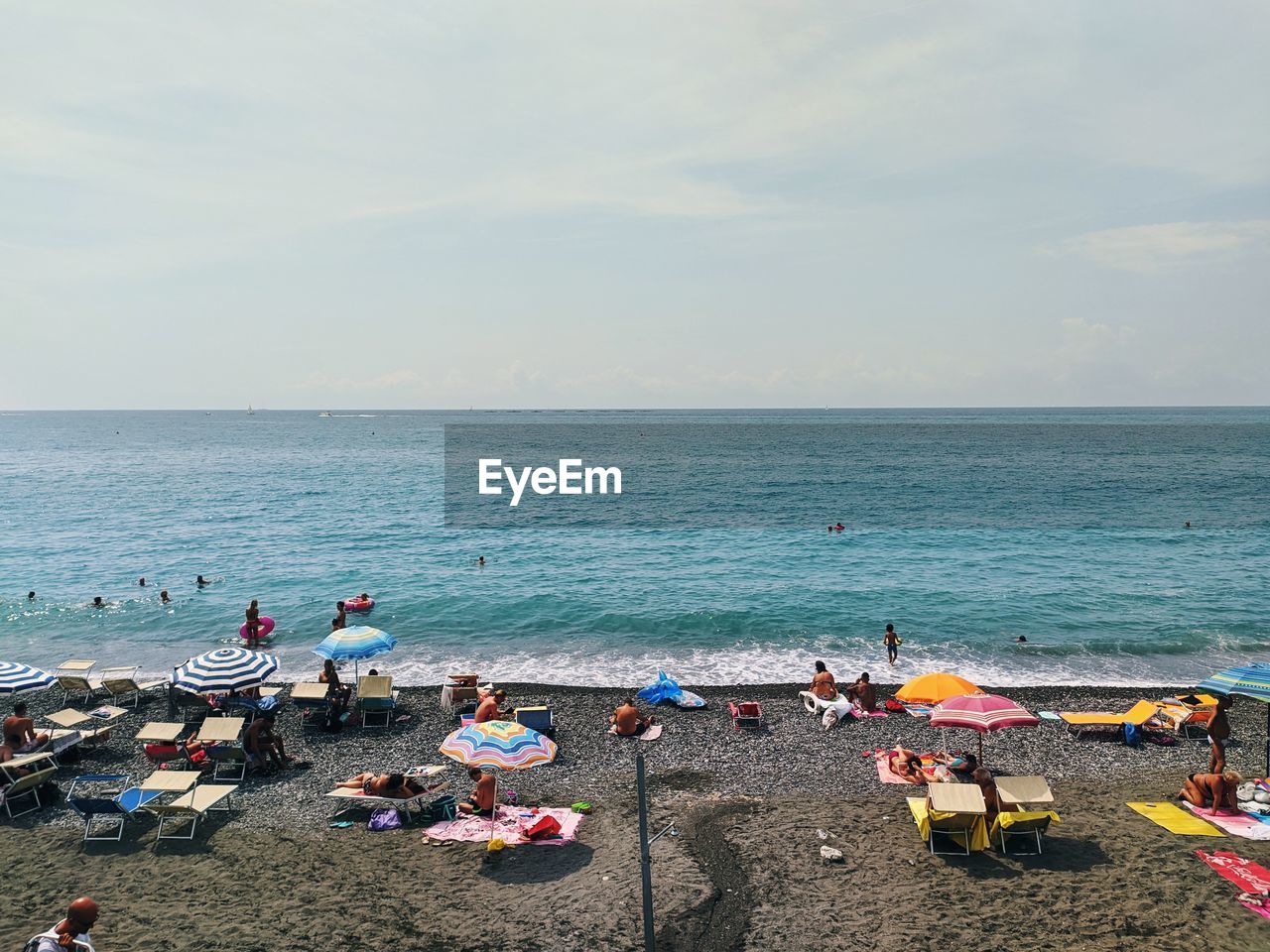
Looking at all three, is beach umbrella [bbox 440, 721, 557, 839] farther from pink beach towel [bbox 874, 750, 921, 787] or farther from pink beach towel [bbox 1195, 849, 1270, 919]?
pink beach towel [bbox 1195, 849, 1270, 919]

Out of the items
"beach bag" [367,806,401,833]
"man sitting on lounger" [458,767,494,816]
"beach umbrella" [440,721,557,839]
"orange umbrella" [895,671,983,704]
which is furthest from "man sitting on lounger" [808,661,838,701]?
"beach bag" [367,806,401,833]

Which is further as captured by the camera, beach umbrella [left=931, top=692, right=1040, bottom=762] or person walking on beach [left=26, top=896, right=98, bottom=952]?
beach umbrella [left=931, top=692, right=1040, bottom=762]

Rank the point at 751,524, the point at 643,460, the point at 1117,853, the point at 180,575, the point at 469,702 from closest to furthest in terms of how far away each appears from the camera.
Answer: the point at 1117,853
the point at 469,702
the point at 180,575
the point at 751,524
the point at 643,460

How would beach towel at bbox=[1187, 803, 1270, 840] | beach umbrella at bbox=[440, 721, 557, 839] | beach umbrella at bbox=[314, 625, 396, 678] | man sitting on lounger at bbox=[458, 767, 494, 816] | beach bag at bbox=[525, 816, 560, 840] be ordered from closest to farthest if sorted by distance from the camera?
beach towel at bbox=[1187, 803, 1270, 840]
beach bag at bbox=[525, 816, 560, 840]
beach umbrella at bbox=[440, 721, 557, 839]
man sitting on lounger at bbox=[458, 767, 494, 816]
beach umbrella at bbox=[314, 625, 396, 678]

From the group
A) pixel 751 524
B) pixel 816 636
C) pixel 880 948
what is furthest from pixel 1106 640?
pixel 751 524

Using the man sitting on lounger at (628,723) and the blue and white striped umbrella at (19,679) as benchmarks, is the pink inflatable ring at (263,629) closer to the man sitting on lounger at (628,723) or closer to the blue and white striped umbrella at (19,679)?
the blue and white striped umbrella at (19,679)

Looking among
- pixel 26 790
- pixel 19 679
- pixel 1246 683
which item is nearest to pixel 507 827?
pixel 26 790

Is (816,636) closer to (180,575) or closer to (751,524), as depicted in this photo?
(751,524)
